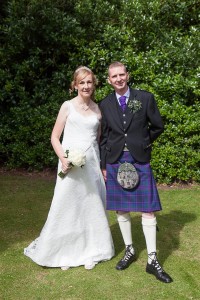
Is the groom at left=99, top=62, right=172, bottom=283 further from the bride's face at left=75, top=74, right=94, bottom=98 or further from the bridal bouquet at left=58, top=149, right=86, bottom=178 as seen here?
the bridal bouquet at left=58, top=149, right=86, bottom=178

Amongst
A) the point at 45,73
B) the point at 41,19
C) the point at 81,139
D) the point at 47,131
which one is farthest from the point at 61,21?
the point at 81,139

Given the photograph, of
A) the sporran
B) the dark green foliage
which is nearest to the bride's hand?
the sporran

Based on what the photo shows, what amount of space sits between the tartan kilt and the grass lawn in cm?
71

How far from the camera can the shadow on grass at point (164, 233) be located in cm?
517

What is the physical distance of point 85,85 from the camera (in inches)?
176

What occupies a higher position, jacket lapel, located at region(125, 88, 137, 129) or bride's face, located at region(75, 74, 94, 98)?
bride's face, located at region(75, 74, 94, 98)

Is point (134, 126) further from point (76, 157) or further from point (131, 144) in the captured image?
point (76, 157)

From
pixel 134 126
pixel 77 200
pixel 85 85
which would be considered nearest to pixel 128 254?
pixel 77 200

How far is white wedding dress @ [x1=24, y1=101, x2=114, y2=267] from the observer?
A: 4.61 metres

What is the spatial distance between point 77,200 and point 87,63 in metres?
4.54

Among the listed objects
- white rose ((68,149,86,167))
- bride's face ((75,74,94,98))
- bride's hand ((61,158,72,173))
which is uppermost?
bride's face ((75,74,94,98))

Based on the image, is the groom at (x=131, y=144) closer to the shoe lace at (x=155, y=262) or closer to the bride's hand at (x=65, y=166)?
the shoe lace at (x=155, y=262)

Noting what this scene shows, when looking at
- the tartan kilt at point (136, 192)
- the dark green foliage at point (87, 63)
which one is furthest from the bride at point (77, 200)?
the dark green foliage at point (87, 63)

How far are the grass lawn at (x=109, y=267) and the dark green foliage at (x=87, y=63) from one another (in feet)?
5.22
